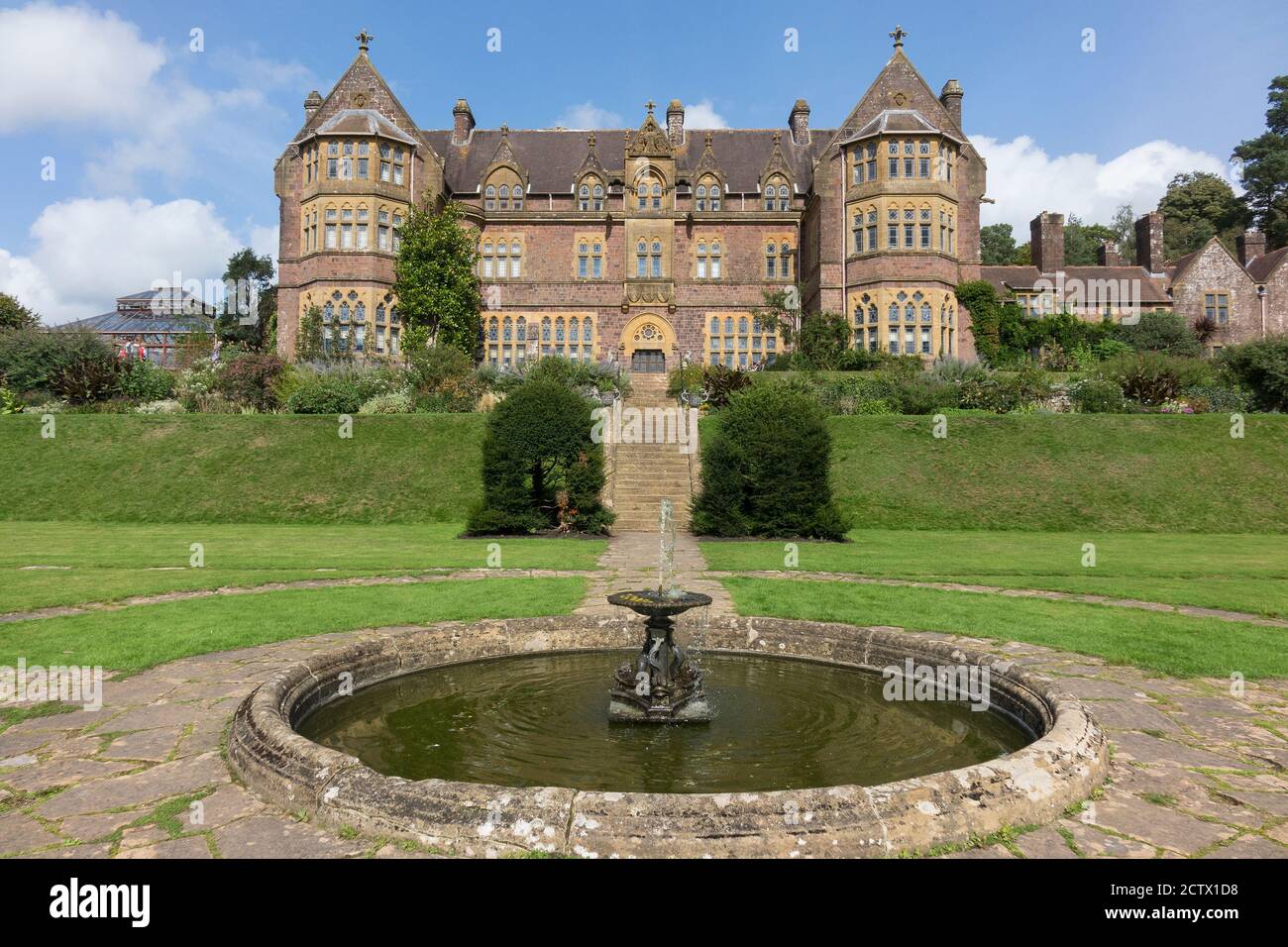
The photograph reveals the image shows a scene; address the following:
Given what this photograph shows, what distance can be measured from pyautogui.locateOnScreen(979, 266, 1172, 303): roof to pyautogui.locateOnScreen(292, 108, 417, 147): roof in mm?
32682

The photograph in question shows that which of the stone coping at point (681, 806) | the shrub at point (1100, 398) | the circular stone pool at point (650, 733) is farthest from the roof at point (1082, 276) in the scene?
the stone coping at point (681, 806)

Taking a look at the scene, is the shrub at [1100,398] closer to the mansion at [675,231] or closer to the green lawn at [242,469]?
the mansion at [675,231]

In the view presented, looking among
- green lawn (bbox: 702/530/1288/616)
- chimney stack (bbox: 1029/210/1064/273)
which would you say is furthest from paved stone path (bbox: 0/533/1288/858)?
chimney stack (bbox: 1029/210/1064/273)

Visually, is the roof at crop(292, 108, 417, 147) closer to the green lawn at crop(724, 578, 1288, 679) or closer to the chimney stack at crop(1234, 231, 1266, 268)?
the green lawn at crop(724, 578, 1288, 679)

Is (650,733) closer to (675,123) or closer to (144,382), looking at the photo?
(144,382)

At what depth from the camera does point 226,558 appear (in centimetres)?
1451

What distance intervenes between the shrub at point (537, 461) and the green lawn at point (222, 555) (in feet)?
3.00

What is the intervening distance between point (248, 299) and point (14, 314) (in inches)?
730

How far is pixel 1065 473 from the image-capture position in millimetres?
23516

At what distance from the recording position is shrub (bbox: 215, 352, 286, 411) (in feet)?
105

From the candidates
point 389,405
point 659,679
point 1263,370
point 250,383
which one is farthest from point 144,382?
point 1263,370

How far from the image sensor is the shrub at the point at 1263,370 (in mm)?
29594
